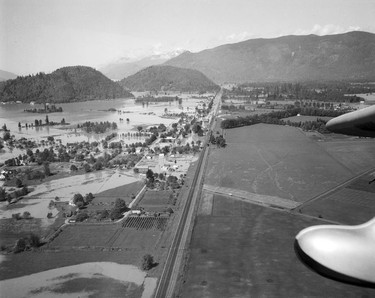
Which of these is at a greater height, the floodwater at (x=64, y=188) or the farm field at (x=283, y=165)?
the farm field at (x=283, y=165)

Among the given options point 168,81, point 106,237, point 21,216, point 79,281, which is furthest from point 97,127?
point 168,81

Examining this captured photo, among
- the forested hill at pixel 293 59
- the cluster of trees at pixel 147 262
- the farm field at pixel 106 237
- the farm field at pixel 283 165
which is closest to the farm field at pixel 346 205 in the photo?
the farm field at pixel 283 165

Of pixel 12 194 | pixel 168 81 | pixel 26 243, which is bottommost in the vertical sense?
pixel 26 243

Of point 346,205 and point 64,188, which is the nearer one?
point 346,205

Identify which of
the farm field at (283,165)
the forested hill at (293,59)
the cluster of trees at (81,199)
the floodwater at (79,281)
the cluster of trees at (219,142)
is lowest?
the floodwater at (79,281)

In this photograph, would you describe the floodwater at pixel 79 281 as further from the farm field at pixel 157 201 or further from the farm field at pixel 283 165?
the farm field at pixel 283 165

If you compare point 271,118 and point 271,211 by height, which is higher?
point 271,118

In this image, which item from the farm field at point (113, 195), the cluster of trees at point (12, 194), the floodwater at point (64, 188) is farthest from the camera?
the cluster of trees at point (12, 194)

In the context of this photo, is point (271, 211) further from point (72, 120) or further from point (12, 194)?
point (72, 120)
